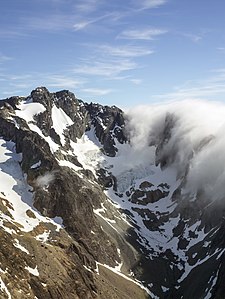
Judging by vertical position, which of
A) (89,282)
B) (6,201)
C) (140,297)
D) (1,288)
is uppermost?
(6,201)

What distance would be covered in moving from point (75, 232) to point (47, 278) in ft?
186

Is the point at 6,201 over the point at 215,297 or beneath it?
over

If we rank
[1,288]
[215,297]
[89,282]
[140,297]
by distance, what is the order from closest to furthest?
1. [1,288]
2. [215,297]
3. [89,282]
4. [140,297]

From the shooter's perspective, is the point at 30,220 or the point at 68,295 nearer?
the point at 68,295

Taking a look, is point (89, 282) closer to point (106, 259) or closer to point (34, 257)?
point (34, 257)

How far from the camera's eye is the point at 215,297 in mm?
145625

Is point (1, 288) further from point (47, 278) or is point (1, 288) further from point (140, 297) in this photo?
point (140, 297)

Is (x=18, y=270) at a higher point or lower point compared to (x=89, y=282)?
higher

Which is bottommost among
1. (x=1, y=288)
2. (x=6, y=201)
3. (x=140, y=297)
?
(x=140, y=297)

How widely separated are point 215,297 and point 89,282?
44365 mm

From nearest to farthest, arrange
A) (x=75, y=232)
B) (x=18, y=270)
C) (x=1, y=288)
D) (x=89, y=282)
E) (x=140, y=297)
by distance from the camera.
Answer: (x=1, y=288) < (x=18, y=270) < (x=89, y=282) < (x=140, y=297) < (x=75, y=232)

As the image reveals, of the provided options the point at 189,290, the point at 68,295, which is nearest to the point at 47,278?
the point at 68,295

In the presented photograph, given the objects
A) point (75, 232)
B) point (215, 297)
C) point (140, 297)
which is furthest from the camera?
point (75, 232)

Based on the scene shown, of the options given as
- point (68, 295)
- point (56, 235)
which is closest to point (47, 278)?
point (68, 295)
